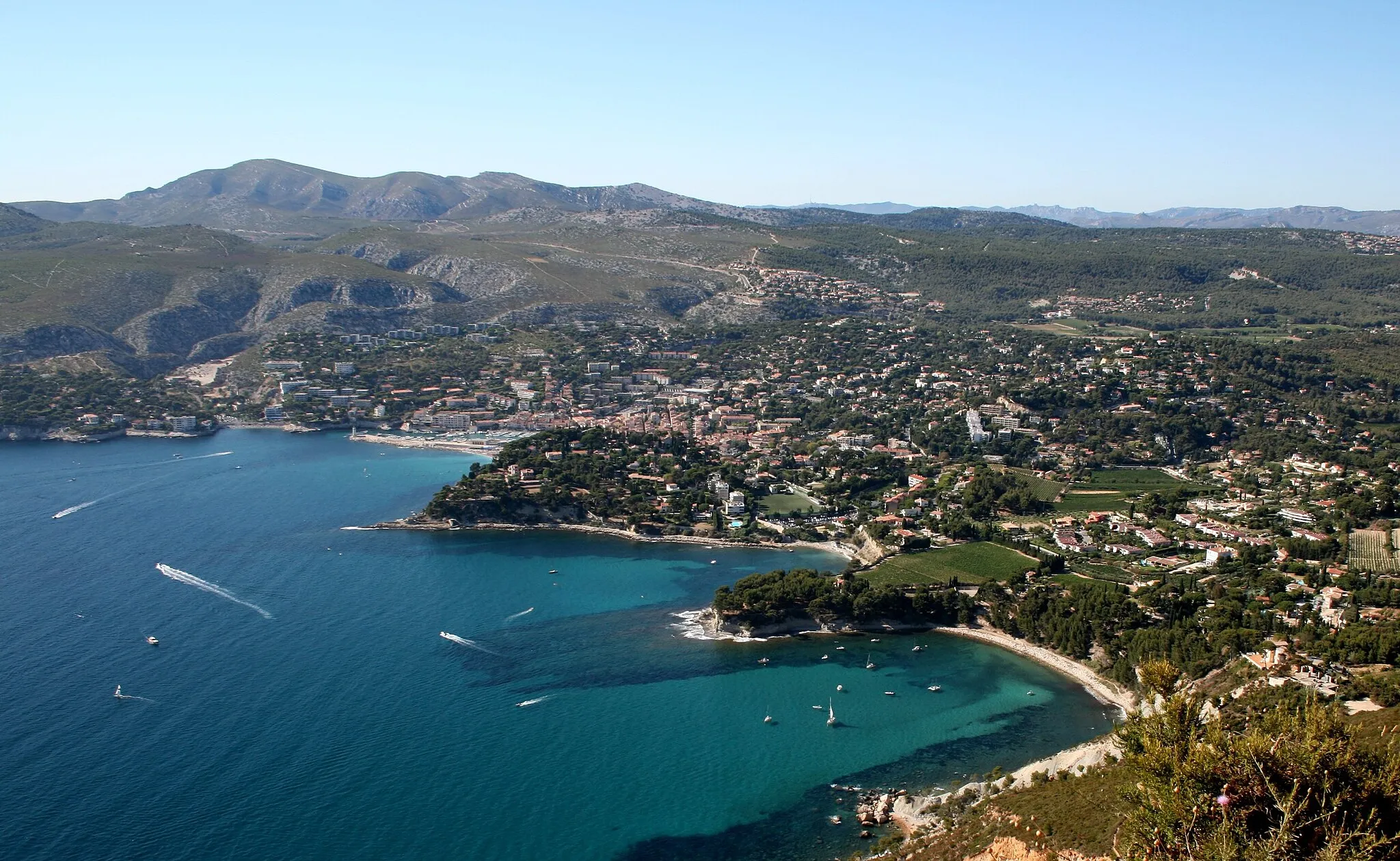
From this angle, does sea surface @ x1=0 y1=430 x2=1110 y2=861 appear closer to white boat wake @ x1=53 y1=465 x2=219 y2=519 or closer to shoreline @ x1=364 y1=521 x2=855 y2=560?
shoreline @ x1=364 y1=521 x2=855 y2=560

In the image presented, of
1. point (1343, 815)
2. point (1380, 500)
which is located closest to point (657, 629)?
point (1343, 815)

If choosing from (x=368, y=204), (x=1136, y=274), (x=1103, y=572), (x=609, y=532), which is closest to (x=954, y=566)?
(x=1103, y=572)

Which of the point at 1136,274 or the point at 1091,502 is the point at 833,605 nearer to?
the point at 1091,502

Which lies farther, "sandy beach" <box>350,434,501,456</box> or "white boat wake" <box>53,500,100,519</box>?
"sandy beach" <box>350,434,501,456</box>

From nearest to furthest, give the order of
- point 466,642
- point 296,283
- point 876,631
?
1. point 466,642
2. point 876,631
3. point 296,283

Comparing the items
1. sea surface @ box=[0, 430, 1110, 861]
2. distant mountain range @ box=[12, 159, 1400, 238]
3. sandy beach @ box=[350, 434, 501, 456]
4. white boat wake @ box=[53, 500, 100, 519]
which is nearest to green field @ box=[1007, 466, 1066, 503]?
sea surface @ box=[0, 430, 1110, 861]

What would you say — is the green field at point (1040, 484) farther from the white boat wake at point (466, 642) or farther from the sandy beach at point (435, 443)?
the sandy beach at point (435, 443)

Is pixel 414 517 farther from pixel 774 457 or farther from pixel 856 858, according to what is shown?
pixel 856 858
